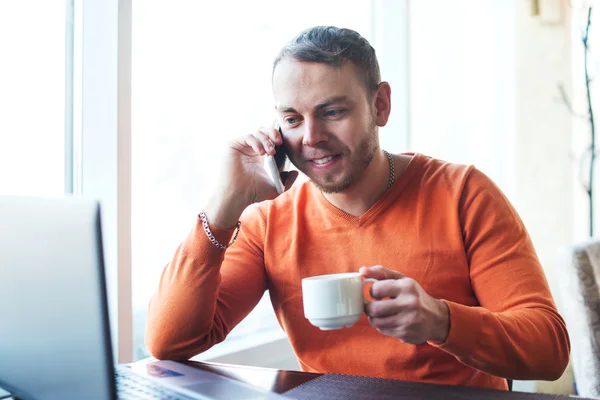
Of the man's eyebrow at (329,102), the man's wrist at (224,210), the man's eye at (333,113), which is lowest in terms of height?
the man's wrist at (224,210)

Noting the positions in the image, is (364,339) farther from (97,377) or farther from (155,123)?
(155,123)

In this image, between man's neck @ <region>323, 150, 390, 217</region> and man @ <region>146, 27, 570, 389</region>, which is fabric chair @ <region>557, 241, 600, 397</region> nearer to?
man @ <region>146, 27, 570, 389</region>

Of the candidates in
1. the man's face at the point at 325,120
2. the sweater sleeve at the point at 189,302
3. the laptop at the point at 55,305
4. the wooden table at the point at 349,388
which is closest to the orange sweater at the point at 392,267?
the sweater sleeve at the point at 189,302

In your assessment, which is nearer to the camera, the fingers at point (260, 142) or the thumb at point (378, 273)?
the thumb at point (378, 273)

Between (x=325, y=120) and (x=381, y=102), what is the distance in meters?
0.21

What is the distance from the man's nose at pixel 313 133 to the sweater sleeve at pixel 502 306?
0.35 metres

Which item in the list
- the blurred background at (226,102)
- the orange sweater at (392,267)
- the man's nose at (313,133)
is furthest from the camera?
the blurred background at (226,102)

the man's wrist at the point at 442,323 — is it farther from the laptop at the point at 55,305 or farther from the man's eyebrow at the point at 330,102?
the man's eyebrow at the point at 330,102

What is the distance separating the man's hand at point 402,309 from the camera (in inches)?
36.2

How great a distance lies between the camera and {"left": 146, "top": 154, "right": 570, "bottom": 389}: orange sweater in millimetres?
1178

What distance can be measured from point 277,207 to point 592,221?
177cm

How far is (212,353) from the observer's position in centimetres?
187

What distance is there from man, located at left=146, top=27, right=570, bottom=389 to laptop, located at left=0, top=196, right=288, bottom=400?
467 millimetres

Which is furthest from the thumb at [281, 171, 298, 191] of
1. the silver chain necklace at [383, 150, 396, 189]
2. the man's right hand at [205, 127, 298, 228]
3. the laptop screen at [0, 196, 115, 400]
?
the laptop screen at [0, 196, 115, 400]
